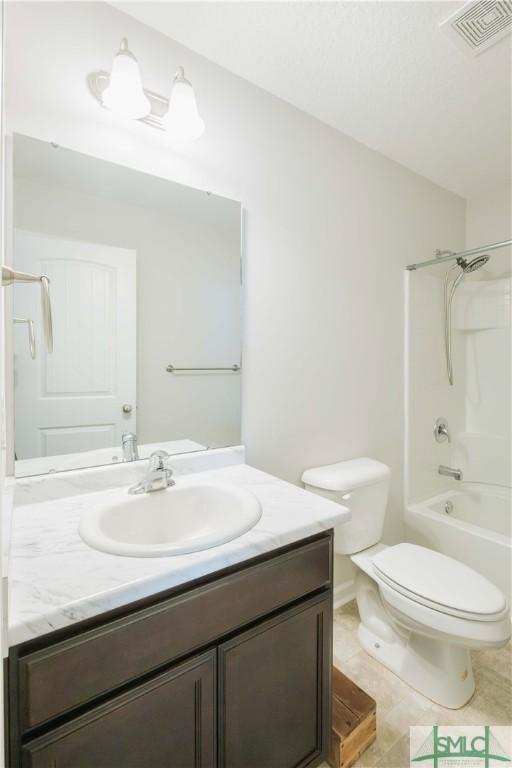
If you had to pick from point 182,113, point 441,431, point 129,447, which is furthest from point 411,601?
point 182,113

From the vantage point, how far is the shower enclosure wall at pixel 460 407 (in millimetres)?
2119

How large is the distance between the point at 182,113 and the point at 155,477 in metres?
1.16

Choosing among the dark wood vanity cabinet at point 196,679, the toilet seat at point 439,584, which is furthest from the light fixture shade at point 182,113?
the toilet seat at point 439,584

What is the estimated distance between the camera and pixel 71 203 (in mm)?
1106

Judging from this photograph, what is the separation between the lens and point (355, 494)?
1.58 metres

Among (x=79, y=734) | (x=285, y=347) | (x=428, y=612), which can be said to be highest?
(x=285, y=347)

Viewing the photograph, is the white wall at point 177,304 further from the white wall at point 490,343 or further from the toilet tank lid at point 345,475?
the white wall at point 490,343

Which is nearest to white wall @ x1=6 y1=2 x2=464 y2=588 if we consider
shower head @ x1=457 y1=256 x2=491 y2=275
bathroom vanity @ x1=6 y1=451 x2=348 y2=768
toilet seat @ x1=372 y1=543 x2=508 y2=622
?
shower head @ x1=457 y1=256 x2=491 y2=275

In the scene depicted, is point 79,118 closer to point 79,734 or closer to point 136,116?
point 136,116

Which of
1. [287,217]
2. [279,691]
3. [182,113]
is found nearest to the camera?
[279,691]

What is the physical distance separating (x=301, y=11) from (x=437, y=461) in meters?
2.31

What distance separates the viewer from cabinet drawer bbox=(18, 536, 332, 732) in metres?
0.61

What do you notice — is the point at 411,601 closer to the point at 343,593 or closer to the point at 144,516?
the point at 343,593

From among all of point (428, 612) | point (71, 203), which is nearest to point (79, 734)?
point (428, 612)
